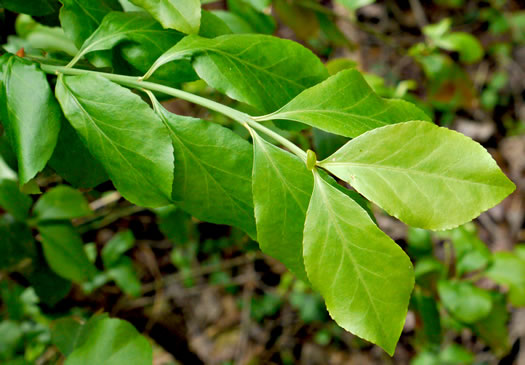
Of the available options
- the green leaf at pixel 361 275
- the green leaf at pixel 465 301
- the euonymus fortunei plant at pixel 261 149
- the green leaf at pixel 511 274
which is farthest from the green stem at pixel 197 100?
the green leaf at pixel 511 274

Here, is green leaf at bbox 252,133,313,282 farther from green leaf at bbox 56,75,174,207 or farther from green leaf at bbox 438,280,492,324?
green leaf at bbox 438,280,492,324

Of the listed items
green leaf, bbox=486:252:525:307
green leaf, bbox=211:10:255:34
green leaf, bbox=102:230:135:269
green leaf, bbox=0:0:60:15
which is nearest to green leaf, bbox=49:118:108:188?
green leaf, bbox=0:0:60:15

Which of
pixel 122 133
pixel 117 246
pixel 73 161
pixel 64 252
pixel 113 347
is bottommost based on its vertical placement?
pixel 117 246

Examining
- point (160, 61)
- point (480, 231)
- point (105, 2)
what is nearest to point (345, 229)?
point (160, 61)

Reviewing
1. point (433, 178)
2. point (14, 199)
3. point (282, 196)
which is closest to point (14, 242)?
point (14, 199)

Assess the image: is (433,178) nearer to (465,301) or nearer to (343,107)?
(343,107)

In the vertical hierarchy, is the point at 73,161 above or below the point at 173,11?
below

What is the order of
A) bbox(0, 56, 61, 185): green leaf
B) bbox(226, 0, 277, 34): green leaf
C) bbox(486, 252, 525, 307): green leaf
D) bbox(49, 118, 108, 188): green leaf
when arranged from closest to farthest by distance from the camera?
1. bbox(0, 56, 61, 185): green leaf
2. bbox(49, 118, 108, 188): green leaf
3. bbox(226, 0, 277, 34): green leaf
4. bbox(486, 252, 525, 307): green leaf

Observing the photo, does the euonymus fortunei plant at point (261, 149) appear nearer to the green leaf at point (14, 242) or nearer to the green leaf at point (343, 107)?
the green leaf at point (343, 107)
